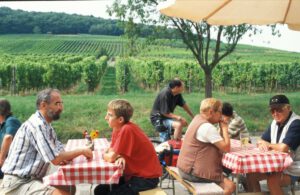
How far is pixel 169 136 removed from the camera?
311 inches

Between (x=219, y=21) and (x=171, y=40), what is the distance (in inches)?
461

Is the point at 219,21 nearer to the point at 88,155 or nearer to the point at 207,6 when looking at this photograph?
the point at 207,6

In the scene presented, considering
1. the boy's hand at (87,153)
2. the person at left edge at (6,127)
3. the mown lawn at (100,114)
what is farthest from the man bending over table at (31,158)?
the mown lawn at (100,114)

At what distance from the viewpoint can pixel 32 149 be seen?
3918mm

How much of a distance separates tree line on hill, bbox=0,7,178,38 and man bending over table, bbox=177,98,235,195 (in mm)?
44638

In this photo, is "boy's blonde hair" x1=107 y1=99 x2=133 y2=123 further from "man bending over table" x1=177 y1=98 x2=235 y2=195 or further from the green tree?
the green tree

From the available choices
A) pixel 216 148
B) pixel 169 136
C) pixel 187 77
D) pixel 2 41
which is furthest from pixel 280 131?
pixel 2 41

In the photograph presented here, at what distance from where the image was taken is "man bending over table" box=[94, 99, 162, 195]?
405 cm

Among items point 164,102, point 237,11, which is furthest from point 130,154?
point 164,102

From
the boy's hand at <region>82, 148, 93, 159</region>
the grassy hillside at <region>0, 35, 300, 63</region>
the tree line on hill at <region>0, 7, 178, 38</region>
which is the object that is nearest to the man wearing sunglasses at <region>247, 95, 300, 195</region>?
the boy's hand at <region>82, 148, 93, 159</region>

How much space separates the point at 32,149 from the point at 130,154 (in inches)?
29.9

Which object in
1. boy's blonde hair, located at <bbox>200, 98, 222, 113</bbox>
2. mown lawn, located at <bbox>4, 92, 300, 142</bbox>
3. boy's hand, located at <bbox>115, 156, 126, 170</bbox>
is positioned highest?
boy's blonde hair, located at <bbox>200, 98, 222, 113</bbox>

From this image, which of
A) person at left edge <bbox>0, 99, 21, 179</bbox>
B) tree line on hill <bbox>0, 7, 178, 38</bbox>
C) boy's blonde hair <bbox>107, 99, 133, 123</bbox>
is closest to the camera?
boy's blonde hair <bbox>107, 99, 133, 123</bbox>

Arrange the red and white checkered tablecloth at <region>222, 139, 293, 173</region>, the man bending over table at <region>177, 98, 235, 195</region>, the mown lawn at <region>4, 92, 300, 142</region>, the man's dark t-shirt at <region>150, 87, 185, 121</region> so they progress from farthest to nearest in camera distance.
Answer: the mown lawn at <region>4, 92, 300, 142</region>, the man's dark t-shirt at <region>150, 87, 185, 121</region>, the red and white checkered tablecloth at <region>222, 139, 293, 173</region>, the man bending over table at <region>177, 98, 235, 195</region>
